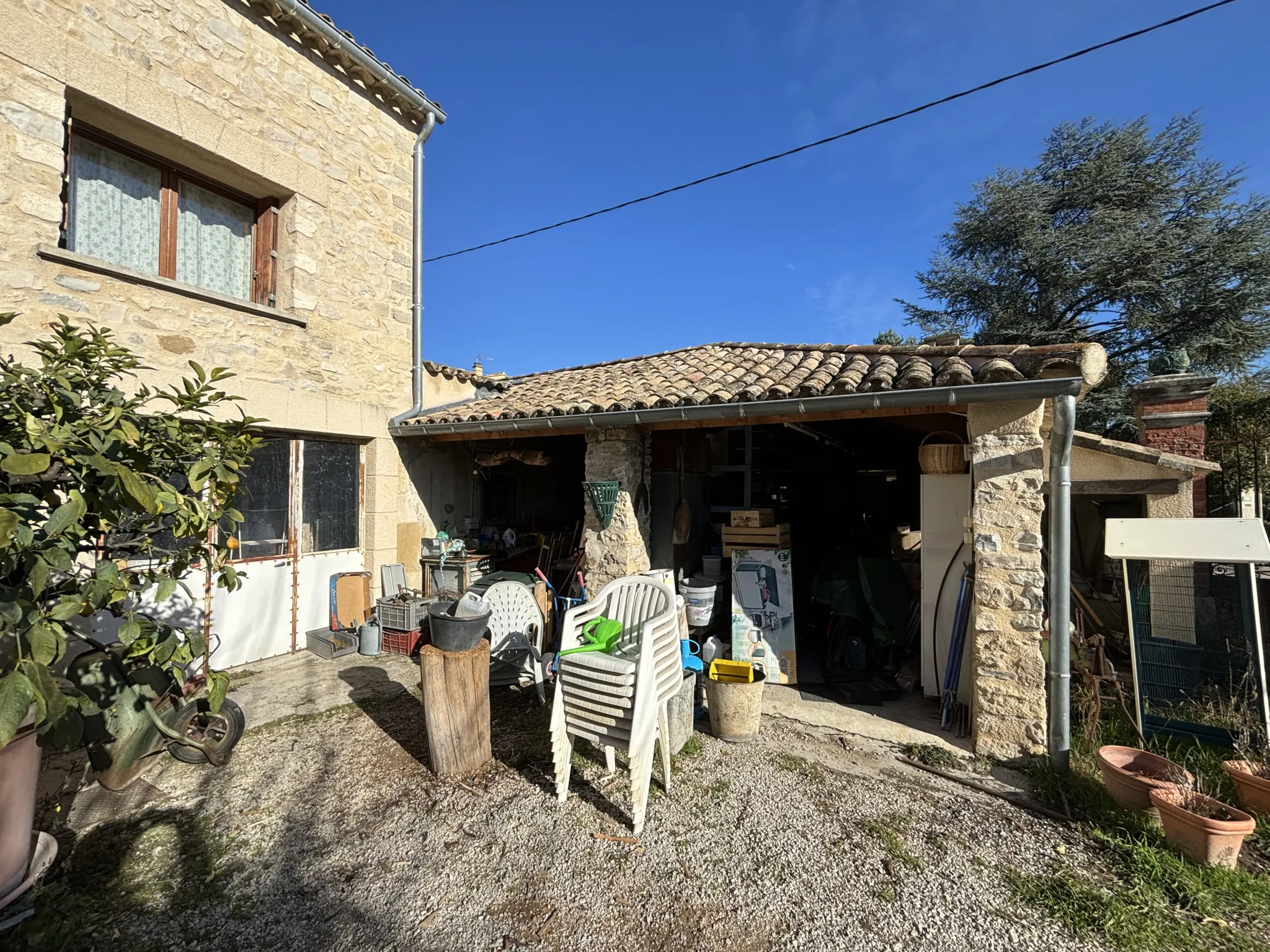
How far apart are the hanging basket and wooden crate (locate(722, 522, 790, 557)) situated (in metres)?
1.24

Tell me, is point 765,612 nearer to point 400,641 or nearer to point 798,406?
point 798,406

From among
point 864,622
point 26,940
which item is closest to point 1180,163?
point 864,622

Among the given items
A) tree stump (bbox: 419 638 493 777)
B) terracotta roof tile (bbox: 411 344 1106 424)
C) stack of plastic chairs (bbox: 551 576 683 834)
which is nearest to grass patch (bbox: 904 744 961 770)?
stack of plastic chairs (bbox: 551 576 683 834)

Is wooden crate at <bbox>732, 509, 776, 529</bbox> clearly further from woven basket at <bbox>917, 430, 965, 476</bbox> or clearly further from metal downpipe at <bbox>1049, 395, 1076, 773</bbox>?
metal downpipe at <bbox>1049, 395, 1076, 773</bbox>

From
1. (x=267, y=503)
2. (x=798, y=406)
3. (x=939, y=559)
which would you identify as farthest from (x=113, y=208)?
(x=939, y=559)

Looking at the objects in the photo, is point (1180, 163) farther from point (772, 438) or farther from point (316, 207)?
point (316, 207)

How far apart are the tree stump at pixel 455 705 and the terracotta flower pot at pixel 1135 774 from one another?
3.79 m

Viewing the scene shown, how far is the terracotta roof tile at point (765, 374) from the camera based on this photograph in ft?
11.5

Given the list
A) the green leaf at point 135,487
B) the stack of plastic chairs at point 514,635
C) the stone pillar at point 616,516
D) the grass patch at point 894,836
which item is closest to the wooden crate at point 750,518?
the stone pillar at point 616,516

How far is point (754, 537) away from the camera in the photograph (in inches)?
215

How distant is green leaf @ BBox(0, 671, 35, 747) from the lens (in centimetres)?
141

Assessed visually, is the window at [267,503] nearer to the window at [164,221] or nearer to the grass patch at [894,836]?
the window at [164,221]

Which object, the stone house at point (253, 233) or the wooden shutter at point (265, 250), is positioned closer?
the stone house at point (253, 233)

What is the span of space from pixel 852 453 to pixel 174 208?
8.74 m
